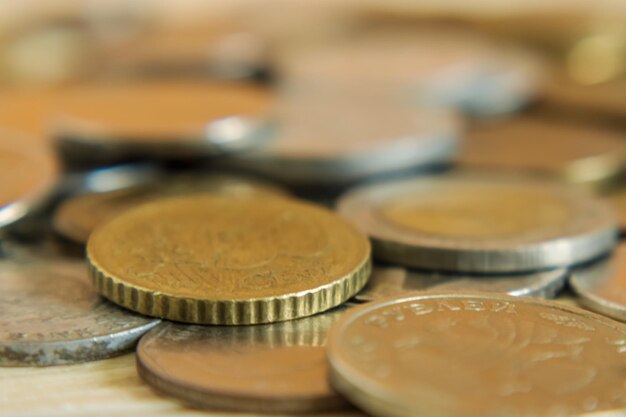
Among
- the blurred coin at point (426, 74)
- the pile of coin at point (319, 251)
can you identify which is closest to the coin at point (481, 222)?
the pile of coin at point (319, 251)

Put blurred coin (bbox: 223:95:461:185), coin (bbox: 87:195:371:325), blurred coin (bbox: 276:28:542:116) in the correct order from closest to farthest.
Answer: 1. coin (bbox: 87:195:371:325)
2. blurred coin (bbox: 223:95:461:185)
3. blurred coin (bbox: 276:28:542:116)

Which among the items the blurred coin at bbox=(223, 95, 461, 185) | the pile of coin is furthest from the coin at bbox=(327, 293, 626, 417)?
the blurred coin at bbox=(223, 95, 461, 185)

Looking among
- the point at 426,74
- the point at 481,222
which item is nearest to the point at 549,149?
the point at 426,74

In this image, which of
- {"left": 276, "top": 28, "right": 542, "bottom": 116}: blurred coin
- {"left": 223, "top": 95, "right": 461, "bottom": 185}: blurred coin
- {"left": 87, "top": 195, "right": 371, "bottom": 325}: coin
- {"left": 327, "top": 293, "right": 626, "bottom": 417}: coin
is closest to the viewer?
{"left": 327, "top": 293, "right": 626, "bottom": 417}: coin

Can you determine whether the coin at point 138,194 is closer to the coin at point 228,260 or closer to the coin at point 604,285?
the coin at point 228,260

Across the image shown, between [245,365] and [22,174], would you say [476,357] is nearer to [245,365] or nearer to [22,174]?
[245,365]

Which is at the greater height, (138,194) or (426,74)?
(426,74)

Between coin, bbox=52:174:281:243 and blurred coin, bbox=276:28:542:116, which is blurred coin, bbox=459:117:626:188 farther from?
coin, bbox=52:174:281:243
